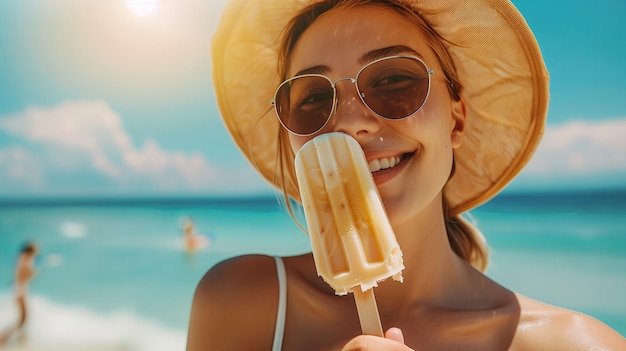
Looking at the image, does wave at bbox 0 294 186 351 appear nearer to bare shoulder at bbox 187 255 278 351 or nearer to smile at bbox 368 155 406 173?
bare shoulder at bbox 187 255 278 351

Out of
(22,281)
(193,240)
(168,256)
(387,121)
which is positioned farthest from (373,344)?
(168,256)

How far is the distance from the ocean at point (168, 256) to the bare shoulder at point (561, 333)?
11.1 feet

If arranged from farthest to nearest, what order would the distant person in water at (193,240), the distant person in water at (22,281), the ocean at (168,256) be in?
the distant person in water at (193,240)
the ocean at (168,256)
the distant person in water at (22,281)

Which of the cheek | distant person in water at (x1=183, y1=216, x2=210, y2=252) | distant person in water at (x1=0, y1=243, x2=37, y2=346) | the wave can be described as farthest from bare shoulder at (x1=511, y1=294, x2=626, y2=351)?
distant person in water at (x1=183, y1=216, x2=210, y2=252)

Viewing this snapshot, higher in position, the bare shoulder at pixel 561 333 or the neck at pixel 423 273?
the neck at pixel 423 273

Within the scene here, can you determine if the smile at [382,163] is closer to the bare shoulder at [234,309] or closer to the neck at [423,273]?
the neck at [423,273]

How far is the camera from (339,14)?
143 cm

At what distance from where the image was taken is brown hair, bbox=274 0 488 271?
1460 mm

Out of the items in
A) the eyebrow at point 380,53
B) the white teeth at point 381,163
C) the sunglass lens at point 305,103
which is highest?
the eyebrow at point 380,53

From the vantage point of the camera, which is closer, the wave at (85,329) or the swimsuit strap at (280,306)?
the swimsuit strap at (280,306)

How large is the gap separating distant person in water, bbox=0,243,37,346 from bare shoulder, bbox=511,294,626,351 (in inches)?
196

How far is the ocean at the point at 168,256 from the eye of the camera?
525 cm

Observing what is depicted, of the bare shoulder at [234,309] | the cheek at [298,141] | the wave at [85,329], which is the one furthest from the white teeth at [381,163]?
the wave at [85,329]

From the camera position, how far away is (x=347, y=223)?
1099mm
